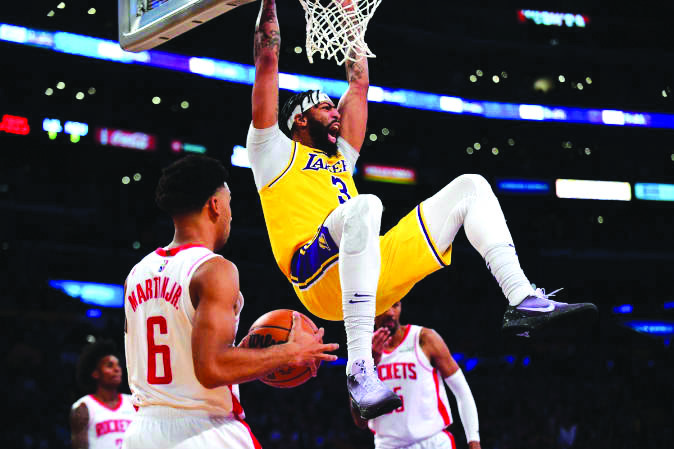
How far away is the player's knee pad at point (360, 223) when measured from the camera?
3967mm

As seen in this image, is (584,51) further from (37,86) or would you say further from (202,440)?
(202,440)

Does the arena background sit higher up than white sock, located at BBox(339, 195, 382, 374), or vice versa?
the arena background

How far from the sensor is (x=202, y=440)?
9.99ft

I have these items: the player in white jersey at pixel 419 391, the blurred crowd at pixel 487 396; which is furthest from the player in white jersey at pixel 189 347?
the blurred crowd at pixel 487 396

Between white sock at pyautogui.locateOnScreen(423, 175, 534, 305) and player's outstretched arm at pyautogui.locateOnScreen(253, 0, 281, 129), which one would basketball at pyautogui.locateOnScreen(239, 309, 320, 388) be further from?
player's outstretched arm at pyautogui.locateOnScreen(253, 0, 281, 129)

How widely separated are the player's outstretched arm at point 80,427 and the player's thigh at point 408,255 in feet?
14.1

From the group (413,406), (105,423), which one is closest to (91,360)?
(105,423)

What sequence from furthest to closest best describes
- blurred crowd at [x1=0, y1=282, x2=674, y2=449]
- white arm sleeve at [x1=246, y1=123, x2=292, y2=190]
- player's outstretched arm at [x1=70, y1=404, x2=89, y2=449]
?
blurred crowd at [x1=0, y1=282, x2=674, y2=449]
player's outstretched arm at [x1=70, y1=404, x2=89, y2=449]
white arm sleeve at [x1=246, y1=123, x2=292, y2=190]

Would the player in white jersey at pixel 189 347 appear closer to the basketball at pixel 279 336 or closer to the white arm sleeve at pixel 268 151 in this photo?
the basketball at pixel 279 336

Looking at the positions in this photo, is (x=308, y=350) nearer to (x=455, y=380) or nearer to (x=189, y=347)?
(x=189, y=347)

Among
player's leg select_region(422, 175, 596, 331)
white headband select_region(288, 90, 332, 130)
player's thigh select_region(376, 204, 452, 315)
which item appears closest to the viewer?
player's leg select_region(422, 175, 596, 331)

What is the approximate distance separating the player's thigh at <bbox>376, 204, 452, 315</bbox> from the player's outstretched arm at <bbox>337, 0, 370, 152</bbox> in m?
1.01

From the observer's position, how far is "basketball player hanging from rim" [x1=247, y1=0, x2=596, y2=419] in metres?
3.93

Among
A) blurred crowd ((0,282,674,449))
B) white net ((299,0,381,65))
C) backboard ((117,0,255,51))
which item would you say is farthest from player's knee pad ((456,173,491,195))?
blurred crowd ((0,282,674,449))
